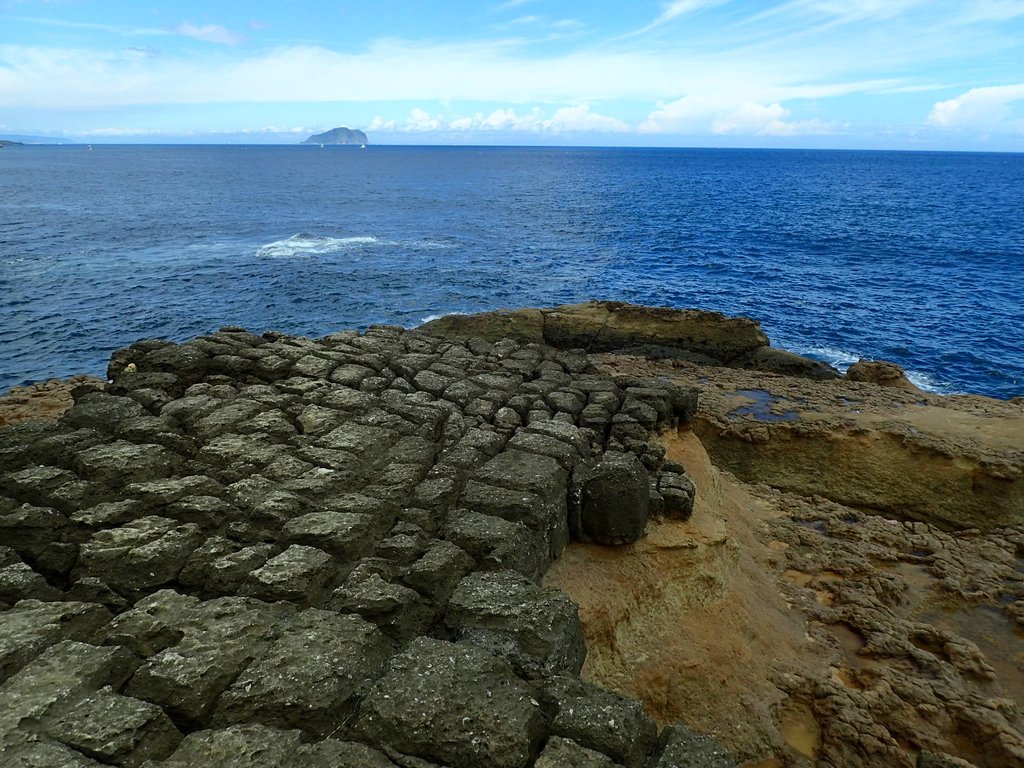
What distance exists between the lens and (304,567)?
6352 millimetres

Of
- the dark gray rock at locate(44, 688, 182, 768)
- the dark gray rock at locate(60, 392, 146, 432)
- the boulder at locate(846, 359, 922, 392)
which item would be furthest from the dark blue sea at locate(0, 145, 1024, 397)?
the dark gray rock at locate(44, 688, 182, 768)

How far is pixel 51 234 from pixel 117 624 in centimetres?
5692

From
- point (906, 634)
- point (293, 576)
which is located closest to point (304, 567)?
point (293, 576)

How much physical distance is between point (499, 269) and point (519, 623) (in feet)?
118

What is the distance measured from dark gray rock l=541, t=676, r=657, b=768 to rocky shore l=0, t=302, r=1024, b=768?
0.02 meters

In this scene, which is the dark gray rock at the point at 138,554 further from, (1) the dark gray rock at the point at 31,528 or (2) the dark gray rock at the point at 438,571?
(2) the dark gray rock at the point at 438,571

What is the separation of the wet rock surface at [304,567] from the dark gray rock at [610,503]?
0.05m

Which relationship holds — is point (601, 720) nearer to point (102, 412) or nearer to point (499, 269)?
point (102, 412)

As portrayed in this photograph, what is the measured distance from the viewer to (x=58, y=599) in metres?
6.05

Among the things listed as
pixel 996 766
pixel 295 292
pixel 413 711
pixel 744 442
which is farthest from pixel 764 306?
pixel 413 711

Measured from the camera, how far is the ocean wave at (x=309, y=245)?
1757 inches

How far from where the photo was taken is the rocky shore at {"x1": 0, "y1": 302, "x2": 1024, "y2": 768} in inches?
190

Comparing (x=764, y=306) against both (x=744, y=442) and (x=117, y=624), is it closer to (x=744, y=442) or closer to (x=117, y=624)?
(x=744, y=442)

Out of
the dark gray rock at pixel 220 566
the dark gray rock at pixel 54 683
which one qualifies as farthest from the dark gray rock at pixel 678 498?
the dark gray rock at pixel 54 683
